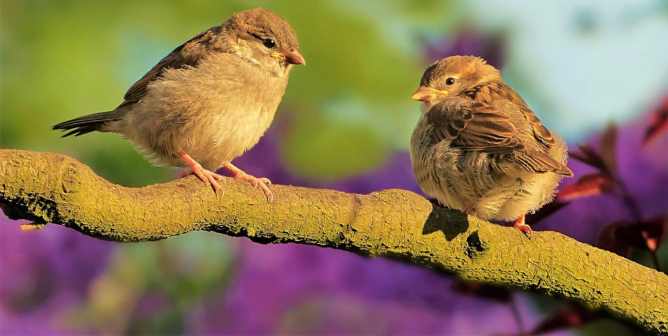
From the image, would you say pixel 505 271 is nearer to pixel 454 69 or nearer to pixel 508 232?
pixel 508 232

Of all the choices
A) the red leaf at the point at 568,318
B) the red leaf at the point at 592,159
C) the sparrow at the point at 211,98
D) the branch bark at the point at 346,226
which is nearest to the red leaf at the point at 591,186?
the red leaf at the point at 592,159

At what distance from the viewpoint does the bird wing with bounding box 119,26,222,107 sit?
292cm

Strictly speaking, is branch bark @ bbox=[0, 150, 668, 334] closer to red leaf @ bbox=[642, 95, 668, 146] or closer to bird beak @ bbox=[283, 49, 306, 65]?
red leaf @ bbox=[642, 95, 668, 146]

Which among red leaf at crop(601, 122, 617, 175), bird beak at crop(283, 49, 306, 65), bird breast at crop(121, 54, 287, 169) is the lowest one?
bird breast at crop(121, 54, 287, 169)

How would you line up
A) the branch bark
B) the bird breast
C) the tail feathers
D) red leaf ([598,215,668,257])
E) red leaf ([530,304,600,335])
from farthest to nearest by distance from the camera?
the tail feathers
the bird breast
red leaf ([530,304,600,335])
red leaf ([598,215,668,257])
the branch bark

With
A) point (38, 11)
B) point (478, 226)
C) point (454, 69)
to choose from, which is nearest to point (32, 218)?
point (478, 226)

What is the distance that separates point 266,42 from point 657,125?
4.45 ft

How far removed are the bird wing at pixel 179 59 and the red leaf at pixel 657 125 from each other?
59.0 inches

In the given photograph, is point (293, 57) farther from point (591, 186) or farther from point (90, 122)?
point (591, 186)

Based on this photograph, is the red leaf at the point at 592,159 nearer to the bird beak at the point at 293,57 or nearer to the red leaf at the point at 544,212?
the red leaf at the point at 544,212

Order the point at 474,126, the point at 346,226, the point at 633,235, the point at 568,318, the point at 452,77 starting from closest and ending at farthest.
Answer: the point at 346,226 < the point at 633,235 < the point at 568,318 < the point at 474,126 < the point at 452,77

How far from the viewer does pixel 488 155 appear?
2.49 m

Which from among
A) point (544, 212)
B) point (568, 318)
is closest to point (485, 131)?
point (544, 212)

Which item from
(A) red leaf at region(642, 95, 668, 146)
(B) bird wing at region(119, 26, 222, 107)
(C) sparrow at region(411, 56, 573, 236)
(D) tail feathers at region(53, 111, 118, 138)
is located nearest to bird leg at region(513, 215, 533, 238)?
(C) sparrow at region(411, 56, 573, 236)
